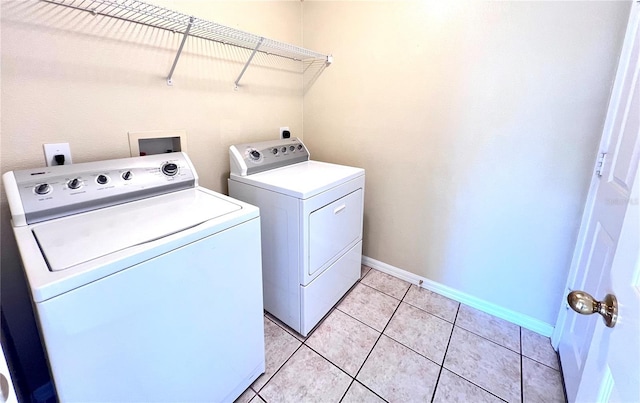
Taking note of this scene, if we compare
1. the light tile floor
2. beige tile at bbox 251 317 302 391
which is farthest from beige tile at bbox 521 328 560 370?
beige tile at bbox 251 317 302 391

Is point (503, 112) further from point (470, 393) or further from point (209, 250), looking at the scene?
point (209, 250)

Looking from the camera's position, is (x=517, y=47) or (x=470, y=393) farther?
(x=517, y=47)

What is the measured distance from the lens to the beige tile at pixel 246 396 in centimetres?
129

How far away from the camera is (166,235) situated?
0.91 meters

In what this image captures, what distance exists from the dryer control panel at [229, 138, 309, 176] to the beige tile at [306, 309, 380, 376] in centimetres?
102

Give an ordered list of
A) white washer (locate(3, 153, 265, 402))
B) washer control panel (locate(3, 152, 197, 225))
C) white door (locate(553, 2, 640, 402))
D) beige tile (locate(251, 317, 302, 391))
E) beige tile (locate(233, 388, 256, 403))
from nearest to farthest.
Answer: white door (locate(553, 2, 640, 402)) < white washer (locate(3, 153, 265, 402)) < washer control panel (locate(3, 152, 197, 225)) < beige tile (locate(233, 388, 256, 403)) < beige tile (locate(251, 317, 302, 391))

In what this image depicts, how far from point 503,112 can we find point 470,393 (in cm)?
141

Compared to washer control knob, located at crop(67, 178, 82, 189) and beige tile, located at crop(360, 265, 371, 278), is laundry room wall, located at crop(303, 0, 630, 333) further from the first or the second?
washer control knob, located at crop(67, 178, 82, 189)

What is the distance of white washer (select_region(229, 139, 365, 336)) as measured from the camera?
1.48m

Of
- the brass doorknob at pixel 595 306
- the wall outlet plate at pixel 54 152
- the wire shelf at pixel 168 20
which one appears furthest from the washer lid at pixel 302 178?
the brass doorknob at pixel 595 306

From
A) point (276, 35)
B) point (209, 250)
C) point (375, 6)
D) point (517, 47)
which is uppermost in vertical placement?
point (375, 6)

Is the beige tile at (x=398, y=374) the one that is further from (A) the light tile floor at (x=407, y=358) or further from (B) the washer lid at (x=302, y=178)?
(B) the washer lid at (x=302, y=178)

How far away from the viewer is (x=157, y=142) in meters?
1.50

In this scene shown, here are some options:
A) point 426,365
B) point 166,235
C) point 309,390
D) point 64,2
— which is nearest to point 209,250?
point 166,235
